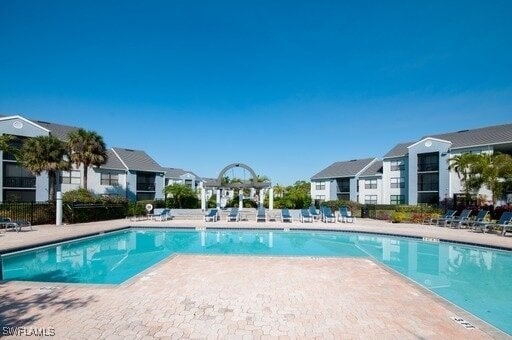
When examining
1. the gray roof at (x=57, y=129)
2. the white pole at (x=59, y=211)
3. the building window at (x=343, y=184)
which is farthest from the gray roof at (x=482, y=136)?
the gray roof at (x=57, y=129)

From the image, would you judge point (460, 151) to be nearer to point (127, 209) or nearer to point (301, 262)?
point (301, 262)

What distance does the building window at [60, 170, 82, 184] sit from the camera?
107 feet

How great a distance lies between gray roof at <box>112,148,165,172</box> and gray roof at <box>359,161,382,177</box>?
29.2 metres

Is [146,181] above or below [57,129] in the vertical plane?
below

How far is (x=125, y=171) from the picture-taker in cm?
3862

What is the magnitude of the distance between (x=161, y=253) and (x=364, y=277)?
879cm

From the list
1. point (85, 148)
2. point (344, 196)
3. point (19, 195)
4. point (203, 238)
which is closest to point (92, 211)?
point (85, 148)

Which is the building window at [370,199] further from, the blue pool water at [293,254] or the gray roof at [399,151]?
the blue pool water at [293,254]

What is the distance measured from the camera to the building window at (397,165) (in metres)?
40.3

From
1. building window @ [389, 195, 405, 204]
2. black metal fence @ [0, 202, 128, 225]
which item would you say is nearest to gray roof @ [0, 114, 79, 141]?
black metal fence @ [0, 202, 128, 225]

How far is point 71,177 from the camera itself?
108 feet

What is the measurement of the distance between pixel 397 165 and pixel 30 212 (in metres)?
38.9

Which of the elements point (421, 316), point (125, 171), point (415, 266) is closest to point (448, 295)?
point (421, 316)

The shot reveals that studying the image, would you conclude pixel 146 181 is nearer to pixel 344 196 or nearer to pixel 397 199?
pixel 344 196
